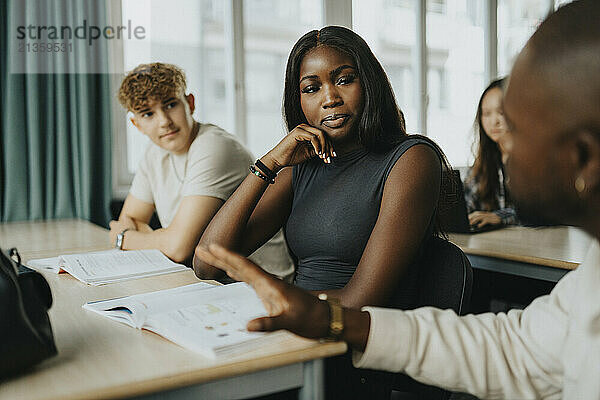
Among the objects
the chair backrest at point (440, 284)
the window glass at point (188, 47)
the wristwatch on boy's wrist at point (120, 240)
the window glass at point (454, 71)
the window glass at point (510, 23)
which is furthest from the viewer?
the window glass at point (510, 23)

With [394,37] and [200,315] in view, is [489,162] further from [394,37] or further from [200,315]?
[200,315]

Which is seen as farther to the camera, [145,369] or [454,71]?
[454,71]

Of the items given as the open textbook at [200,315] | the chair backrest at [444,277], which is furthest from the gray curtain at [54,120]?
the chair backrest at [444,277]

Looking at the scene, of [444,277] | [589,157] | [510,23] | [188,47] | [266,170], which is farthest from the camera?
[510,23]

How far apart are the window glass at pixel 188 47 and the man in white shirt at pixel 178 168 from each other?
1.03m

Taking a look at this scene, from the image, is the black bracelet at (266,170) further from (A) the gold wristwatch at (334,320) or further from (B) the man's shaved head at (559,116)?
(B) the man's shaved head at (559,116)

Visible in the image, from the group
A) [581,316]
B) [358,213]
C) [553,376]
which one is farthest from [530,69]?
[358,213]

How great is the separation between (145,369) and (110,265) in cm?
89

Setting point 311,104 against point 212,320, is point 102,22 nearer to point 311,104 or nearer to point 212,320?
point 311,104

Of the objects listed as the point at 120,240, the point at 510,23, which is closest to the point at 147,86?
the point at 120,240

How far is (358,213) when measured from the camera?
1563 mm

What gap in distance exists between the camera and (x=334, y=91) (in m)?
1.62

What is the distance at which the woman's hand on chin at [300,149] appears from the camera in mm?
1649

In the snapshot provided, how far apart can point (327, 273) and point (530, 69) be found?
934 millimetres
